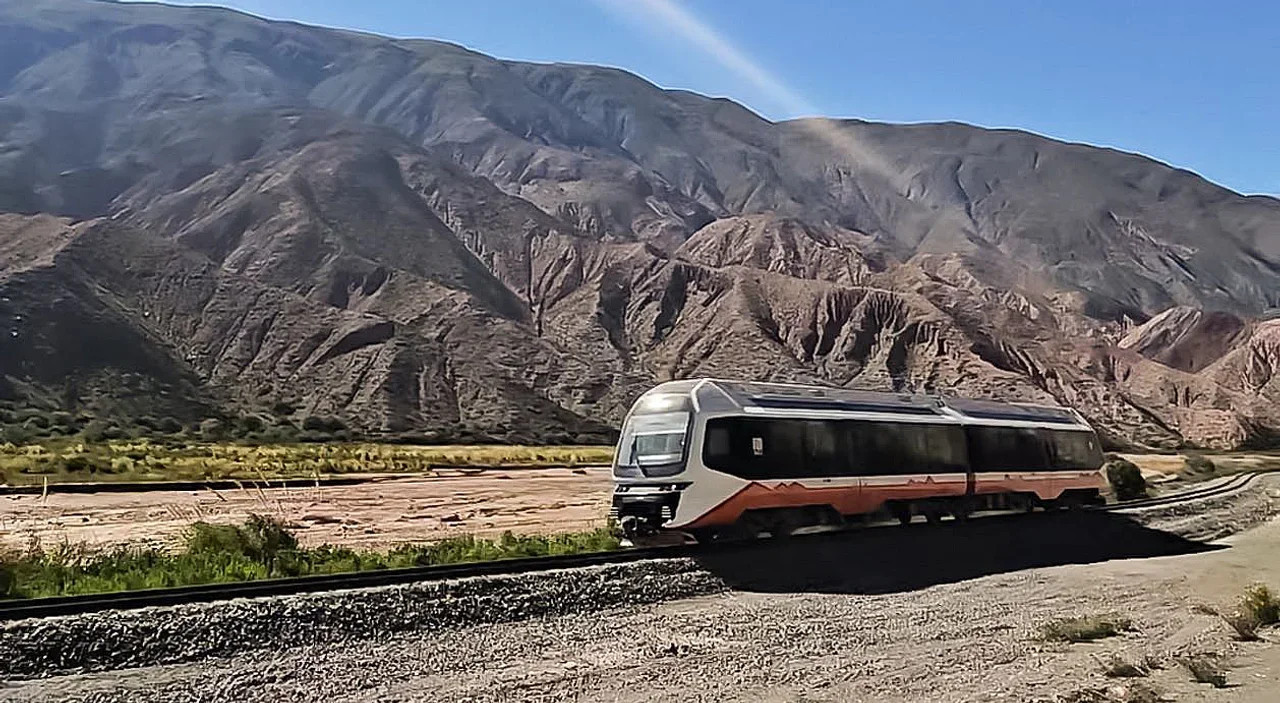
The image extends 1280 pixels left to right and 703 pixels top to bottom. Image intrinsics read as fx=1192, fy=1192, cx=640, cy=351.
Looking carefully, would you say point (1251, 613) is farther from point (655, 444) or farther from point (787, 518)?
point (655, 444)

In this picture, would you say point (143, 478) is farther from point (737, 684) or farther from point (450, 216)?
point (450, 216)

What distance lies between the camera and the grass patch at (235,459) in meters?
46.2

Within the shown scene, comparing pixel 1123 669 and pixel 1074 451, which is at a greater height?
pixel 1074 451

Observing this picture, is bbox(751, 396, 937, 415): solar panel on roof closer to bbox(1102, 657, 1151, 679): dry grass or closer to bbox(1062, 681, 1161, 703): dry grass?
bbox(1102, 657, 1151, 679): dry grass

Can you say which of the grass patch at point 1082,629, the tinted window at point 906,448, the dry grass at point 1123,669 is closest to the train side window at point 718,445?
the tinted window at point 906,448

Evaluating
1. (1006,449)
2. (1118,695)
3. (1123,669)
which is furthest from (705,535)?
(1006,449)

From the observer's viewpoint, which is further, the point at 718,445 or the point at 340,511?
the point at 340,511

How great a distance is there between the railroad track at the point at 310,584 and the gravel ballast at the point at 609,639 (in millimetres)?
546

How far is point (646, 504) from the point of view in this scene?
62.6 ft

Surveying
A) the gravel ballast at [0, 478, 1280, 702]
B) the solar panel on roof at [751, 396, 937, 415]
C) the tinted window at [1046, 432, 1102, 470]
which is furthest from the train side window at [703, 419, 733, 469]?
the tinted window at [1046, 432, 1102, 470]

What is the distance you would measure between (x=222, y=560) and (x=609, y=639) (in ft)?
22.9

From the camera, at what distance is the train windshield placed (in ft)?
62.7

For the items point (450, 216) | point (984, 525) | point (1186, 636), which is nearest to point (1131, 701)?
point (1186, 636)

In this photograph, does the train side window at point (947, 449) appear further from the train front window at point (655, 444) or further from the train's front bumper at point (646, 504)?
the train's front bumper at point (646, 504)
